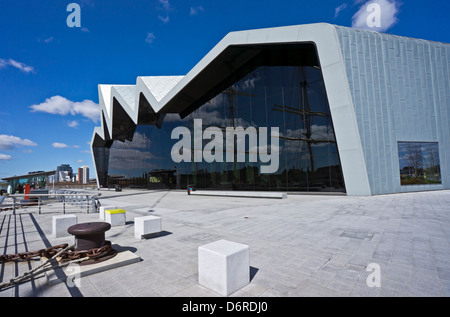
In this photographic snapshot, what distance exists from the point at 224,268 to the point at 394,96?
69.2 feet

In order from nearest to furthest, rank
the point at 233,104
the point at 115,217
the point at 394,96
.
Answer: the point at 115,217 < the point at 394,96 < the point at 233,104

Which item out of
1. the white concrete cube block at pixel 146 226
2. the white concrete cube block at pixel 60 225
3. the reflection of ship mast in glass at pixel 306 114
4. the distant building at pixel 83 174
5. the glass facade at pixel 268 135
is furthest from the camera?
the distant building at pixel 83 174

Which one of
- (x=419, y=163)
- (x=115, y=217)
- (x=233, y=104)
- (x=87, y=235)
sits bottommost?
(x=115, y=217)

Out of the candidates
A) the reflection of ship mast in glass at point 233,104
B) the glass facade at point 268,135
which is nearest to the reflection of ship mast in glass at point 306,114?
the glass facade at point 268,135

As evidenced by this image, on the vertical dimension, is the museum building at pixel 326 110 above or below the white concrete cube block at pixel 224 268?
above

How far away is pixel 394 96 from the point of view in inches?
709

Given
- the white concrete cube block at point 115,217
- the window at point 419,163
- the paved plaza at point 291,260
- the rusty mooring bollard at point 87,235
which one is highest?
the window at point 419,163

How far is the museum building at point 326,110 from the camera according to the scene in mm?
16469

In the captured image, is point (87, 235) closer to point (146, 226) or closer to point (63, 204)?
point (146, 226)

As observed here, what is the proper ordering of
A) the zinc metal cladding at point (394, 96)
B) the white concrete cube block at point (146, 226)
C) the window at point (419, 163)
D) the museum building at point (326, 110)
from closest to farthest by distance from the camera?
1. the white concrete cube block at point (146, 226)
2. the museum building at point (326, 110)
3. the zinc metal cladding at point (394, 96)
4. the window at point (419, 163)

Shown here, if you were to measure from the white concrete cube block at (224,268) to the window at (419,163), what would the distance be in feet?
63.6

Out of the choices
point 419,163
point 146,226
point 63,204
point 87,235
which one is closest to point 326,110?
point 419,163

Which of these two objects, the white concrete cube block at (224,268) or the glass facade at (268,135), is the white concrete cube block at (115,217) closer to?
the white concrete cube block at (224,268)
